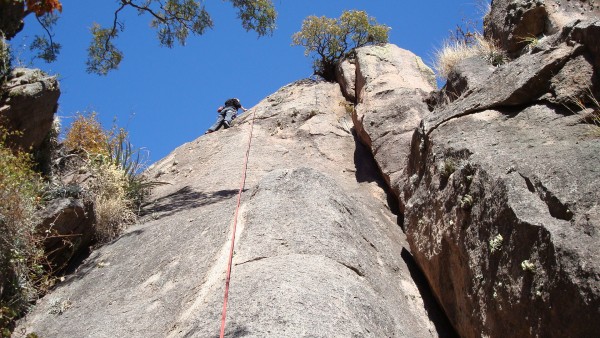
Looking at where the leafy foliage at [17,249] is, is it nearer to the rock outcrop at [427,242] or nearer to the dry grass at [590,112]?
the rock outcrop at [427,242]

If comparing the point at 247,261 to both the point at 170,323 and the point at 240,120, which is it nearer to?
the point at 170,323

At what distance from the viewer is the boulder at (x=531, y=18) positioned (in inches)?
345

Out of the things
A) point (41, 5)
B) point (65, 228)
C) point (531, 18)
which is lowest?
point (65, 228)

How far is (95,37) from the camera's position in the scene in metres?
13.9

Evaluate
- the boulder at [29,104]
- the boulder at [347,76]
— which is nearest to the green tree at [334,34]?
the boulder at [347,76]

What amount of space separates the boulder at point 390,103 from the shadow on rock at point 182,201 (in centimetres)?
259

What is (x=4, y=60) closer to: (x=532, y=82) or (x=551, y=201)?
(x=532, y=82)

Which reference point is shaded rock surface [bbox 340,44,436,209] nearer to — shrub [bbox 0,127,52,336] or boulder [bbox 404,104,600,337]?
boulder [bbox 404,104,600,337]

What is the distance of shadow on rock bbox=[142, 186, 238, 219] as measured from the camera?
942 centimetres

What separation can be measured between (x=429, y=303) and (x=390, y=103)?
16.0ft

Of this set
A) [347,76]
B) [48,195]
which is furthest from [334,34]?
[48,195]

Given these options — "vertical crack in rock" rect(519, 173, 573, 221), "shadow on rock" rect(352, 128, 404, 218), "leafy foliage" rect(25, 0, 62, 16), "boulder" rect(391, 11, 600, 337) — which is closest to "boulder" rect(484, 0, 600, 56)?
"boulder" rect(391, 11, 600, 337)

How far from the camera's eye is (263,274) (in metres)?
5.28

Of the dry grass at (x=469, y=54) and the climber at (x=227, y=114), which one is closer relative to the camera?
the dry grass at (x=469, y=54)
